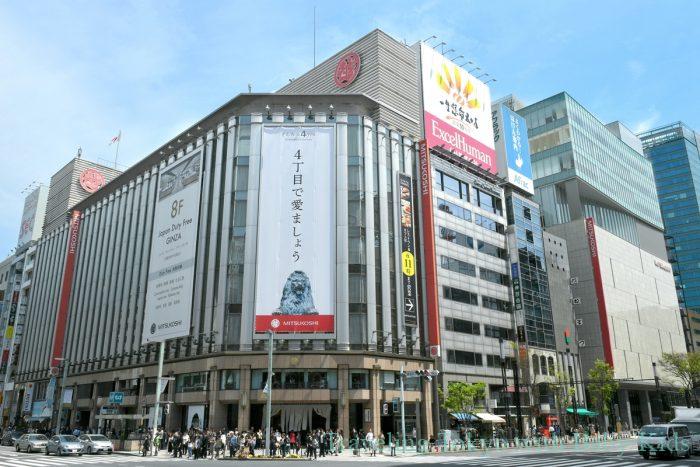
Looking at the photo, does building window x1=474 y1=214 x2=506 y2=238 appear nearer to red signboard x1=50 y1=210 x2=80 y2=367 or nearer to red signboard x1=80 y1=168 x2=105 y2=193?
red signboard x1=50 y1=210 x2=80 y2=367

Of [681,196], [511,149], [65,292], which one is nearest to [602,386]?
[511,149]

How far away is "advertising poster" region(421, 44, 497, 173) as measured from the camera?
65562mm

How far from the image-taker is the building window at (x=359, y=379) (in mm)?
46969

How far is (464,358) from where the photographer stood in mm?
59625

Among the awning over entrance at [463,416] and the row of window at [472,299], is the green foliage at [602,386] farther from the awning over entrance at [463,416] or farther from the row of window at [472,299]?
the awning over entrance at [463,416]

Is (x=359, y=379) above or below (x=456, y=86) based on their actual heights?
below

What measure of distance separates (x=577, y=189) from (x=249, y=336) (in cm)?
6881

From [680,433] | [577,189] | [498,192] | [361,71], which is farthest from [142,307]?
[577,189]

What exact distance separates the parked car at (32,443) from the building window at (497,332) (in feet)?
146

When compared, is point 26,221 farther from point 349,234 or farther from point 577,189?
point 577,189

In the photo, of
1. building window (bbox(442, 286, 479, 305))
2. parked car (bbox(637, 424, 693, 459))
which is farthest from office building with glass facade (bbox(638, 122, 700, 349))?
parked car (bbox(637, 424, 693, 459))

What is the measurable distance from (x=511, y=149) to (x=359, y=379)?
45.2 meters

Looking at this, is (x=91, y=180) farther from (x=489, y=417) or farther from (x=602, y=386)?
(x=602, y=386)

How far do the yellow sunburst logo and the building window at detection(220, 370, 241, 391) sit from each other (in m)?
42.0
